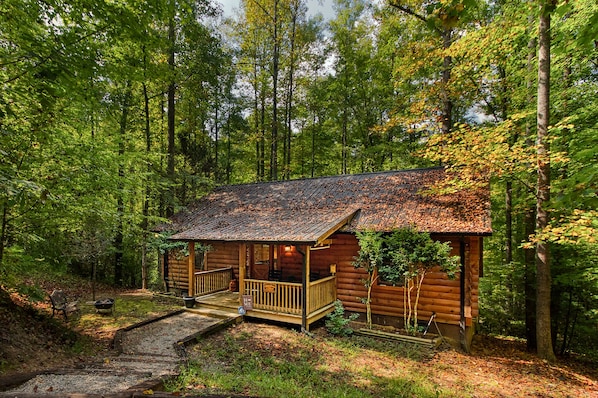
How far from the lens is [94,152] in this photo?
7484mm

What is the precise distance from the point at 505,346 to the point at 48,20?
45.1ft

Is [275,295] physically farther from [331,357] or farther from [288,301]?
[331,357]

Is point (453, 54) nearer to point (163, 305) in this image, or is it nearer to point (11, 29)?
point (11, 29)

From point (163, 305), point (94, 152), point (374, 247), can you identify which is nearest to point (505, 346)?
point (374, 247)

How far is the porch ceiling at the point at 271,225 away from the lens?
8.80 metres

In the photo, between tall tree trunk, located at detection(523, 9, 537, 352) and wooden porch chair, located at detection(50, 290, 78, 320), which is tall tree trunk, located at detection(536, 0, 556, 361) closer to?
tall tree trunk, located at detection(523, 9, 537, 352)

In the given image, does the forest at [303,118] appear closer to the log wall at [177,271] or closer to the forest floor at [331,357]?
the forest floor at [331,357]

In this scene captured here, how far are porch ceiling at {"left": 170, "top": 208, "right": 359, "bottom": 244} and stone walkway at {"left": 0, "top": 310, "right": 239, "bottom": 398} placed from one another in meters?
2.55

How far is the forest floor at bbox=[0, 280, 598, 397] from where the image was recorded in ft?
19.4

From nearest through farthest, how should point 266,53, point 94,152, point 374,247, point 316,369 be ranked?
point 316,369, point 94,152, point 374,247, point 266,53

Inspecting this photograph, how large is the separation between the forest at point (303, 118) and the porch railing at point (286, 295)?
14.3ft

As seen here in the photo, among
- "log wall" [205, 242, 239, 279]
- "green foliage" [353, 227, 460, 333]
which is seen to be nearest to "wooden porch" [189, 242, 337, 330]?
"green foliage" [353, 227, 460, 333]

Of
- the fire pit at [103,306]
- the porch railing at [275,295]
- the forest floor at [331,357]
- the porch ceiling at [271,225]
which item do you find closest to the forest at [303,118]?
the forest floor at [331,357]

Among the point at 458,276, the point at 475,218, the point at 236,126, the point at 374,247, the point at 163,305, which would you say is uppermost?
the point at 236,126
